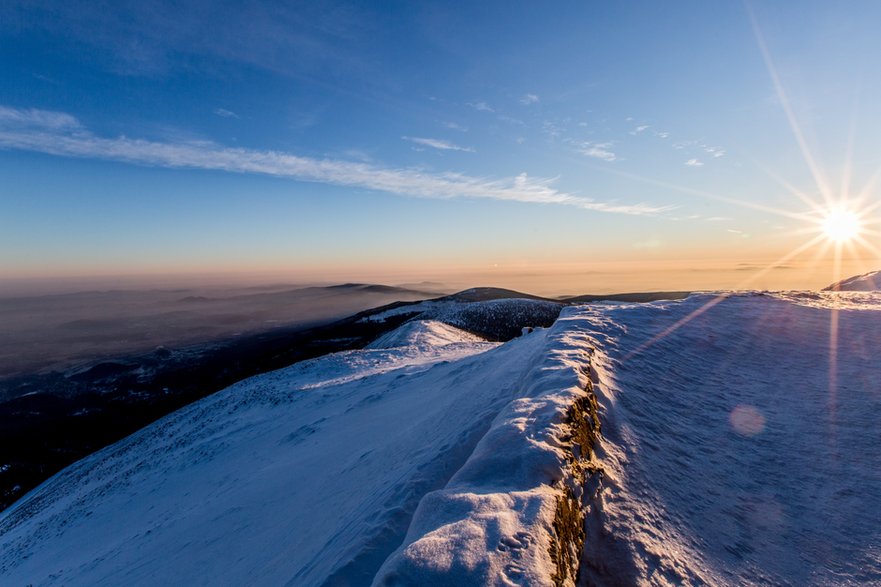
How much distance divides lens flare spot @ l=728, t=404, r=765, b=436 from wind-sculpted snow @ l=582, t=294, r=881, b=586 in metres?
0.04

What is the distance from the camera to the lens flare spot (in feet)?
26.6

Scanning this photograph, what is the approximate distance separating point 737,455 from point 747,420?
167 cm

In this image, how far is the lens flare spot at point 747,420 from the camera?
8102 mm

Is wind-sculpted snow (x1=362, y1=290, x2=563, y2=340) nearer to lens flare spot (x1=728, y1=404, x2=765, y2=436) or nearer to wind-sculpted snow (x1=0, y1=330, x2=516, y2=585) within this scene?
wind-sculpted snow (x1=0, y1=330, x2=516, y2=585)

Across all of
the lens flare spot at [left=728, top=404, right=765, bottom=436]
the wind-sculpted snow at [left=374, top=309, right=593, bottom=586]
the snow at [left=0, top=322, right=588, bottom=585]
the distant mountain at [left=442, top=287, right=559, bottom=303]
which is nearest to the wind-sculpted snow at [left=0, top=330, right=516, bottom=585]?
the snow at [left=0, top=322, right=588, bottom=585]

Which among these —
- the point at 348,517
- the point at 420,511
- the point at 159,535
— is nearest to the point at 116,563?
the point at 159,535

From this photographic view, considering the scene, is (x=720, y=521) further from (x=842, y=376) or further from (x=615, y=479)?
(x=842, y=376)

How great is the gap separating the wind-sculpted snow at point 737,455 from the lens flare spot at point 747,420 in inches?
1.5

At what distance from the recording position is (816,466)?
7.11 meters

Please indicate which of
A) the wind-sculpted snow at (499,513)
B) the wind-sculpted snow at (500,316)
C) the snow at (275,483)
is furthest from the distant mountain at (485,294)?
the wind-sculpted snow at (499,513)

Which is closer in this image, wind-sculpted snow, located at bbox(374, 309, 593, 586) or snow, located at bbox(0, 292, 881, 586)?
wind-sculpted snow, located at bbox(374, 309, 593, 586)

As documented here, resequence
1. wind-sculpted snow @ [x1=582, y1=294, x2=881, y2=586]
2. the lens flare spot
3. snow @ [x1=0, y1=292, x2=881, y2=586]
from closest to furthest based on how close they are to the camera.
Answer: snow @ [x1=0, y1=292, x2=881, y2=586] < wind-sculpted snow @ [x1=582, y1=294, x2=881, y2=586] < the lens flare spot

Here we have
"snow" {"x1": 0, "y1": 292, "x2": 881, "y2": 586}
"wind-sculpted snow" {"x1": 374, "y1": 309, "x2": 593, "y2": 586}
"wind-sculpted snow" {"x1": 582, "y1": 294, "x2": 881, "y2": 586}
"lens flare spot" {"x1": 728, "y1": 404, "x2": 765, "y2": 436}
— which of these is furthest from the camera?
"lens flare spot" {"x1": 728, "y1": 404, "x2": 765, "y2": 436}

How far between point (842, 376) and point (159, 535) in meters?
21.0
